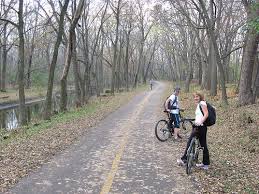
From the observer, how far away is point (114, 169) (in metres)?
9.16

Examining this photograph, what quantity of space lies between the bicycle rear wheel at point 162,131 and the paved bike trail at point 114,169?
0.23 metres

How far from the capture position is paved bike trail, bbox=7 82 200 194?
7742 millimetres

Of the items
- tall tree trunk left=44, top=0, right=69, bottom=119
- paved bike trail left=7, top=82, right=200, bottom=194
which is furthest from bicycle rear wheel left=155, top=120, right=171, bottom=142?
tall tree trunk left=44, top=0, right=69, bottom=119

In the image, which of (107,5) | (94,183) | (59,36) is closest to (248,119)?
(94,183)

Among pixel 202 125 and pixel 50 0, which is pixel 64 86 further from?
pixel 202 125

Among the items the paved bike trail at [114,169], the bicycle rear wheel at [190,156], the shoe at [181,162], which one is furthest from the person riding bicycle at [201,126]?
the paved bike trail at [114,169]

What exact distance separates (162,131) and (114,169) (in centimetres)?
439

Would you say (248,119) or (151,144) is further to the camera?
(248,119)

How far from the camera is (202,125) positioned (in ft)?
29.6

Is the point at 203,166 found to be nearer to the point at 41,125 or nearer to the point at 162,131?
the point at 162,131

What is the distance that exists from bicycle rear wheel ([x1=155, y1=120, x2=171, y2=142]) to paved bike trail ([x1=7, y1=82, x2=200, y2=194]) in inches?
9.0

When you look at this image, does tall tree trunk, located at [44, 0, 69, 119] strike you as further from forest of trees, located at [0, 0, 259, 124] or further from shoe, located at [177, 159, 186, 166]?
shoe, located at [177, 159, 186, 166]

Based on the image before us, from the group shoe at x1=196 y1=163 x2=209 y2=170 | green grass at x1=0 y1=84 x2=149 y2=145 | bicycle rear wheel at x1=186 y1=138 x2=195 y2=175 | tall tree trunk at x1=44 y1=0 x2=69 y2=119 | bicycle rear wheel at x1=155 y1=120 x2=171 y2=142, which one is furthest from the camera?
tall tree trunk at x1=44 y1=0 x2=69 y2=119

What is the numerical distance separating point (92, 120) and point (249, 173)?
11105 millimetres
